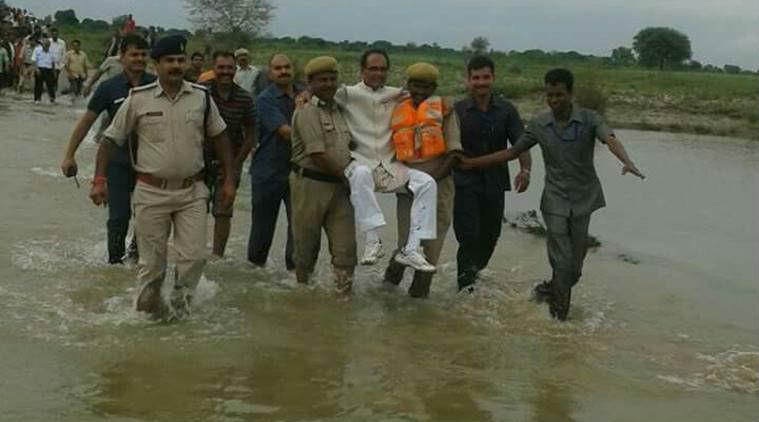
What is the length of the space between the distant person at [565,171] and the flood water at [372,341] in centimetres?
51

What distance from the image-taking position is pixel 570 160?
7.30 meters

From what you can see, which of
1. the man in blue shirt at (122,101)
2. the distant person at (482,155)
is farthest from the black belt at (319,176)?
the man in blue shirt at (122,101)

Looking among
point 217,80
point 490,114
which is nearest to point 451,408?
point 490,114

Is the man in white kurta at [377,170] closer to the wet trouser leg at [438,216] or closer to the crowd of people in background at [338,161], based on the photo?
the crowd of people in background at [338,161]

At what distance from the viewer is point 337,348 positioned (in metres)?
6.56

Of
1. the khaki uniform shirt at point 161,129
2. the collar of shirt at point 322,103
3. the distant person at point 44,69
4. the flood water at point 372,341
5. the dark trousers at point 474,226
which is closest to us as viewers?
the flood water at point 372,341

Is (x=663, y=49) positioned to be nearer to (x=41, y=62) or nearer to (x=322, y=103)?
(x=41, y=62)

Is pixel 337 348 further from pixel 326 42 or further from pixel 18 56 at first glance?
pixel 326 42

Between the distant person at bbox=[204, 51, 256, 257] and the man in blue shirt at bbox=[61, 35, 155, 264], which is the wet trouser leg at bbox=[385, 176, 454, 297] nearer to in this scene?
the distant person at bbox=[204, 51, 256, 257]

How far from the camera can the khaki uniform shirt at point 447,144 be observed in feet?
24.4

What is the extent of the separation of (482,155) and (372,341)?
6.04ft

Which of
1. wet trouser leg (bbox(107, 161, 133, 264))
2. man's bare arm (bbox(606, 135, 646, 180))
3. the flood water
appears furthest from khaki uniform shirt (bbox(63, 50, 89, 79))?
man's bare arm (bbox(606, 135, 646, 180))

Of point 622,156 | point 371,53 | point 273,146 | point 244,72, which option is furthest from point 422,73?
A: point 244,72

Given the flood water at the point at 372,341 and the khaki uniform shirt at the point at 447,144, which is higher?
the khaki uniform shirt at the point at 447,144
